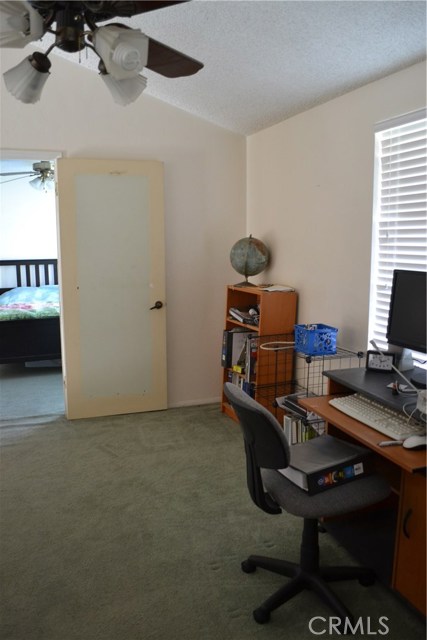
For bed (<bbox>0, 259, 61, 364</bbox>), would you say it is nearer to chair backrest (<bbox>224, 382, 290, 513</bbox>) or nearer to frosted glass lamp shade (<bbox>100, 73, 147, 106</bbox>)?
frosted glass lamp shade (<bbox>100, 73, 147, 106</bbox>)

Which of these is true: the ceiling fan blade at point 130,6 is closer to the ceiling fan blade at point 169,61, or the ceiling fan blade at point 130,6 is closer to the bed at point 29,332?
the ceiling fan blade at point 169,61

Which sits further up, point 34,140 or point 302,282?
point 34,140

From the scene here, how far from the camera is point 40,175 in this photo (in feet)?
21.0

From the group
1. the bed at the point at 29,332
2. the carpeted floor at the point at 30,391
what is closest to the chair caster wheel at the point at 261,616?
the carpeted floor at the point at 30,391

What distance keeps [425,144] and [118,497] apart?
2.49 m

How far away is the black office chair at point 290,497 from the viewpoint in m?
1.83

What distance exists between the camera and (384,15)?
84.9 inches

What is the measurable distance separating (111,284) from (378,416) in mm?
2560

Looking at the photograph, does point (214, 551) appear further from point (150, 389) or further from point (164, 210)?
point (164, 210)

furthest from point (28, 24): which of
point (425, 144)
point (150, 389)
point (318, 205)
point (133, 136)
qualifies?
point (150, 389)

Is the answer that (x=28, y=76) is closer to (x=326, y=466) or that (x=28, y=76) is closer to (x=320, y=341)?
(x=326, y=466)

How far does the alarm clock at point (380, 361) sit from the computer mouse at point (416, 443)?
0.61m

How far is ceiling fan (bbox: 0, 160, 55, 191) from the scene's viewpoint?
19.7 feet

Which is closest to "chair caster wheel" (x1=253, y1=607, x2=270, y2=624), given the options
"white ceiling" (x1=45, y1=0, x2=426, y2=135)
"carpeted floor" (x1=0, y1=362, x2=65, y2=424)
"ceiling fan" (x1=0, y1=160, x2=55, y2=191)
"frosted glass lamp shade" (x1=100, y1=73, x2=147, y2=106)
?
"frosted glass lamp shade" (x1=100, y1=73, x2=147, y2=106)
